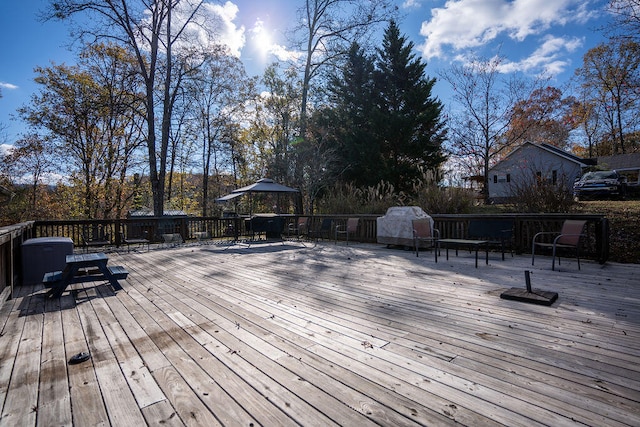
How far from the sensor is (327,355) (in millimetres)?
1942

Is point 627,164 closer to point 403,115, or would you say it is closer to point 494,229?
point 403,115

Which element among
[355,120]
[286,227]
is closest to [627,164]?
[355,120]

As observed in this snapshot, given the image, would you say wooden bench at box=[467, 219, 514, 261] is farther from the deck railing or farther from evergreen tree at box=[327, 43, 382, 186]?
evergreen tree at box=[327, 43, 382, 186]

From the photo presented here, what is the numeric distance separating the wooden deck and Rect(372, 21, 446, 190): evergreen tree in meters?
12.0

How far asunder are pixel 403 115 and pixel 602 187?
8.64 m

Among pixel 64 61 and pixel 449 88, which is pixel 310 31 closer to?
pixel 449 88

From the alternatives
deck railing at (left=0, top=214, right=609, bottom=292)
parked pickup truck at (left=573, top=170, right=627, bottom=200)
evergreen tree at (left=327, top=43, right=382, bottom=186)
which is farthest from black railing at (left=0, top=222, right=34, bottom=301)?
parked pickup truck at (left=573, top=170, right=627, bottom=200)

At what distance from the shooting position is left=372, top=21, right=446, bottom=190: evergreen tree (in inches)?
600

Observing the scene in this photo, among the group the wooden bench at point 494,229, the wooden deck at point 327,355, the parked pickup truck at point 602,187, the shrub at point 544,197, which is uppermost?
the parked pickup truck at point 602,187

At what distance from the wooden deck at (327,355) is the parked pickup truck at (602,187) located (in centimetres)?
1087

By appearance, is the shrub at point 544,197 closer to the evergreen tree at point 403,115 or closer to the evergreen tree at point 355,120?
the evergreen tree at point 403,115

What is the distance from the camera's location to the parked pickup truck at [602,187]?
11634 millimetres

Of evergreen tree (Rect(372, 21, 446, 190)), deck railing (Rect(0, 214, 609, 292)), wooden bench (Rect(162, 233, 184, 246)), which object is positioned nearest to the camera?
deck railing (Rect(0, 214, 609, 292))

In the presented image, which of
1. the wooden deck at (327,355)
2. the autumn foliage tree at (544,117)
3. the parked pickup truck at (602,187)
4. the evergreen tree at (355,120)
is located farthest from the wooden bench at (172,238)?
the autumn foliage tree at (544,117)
